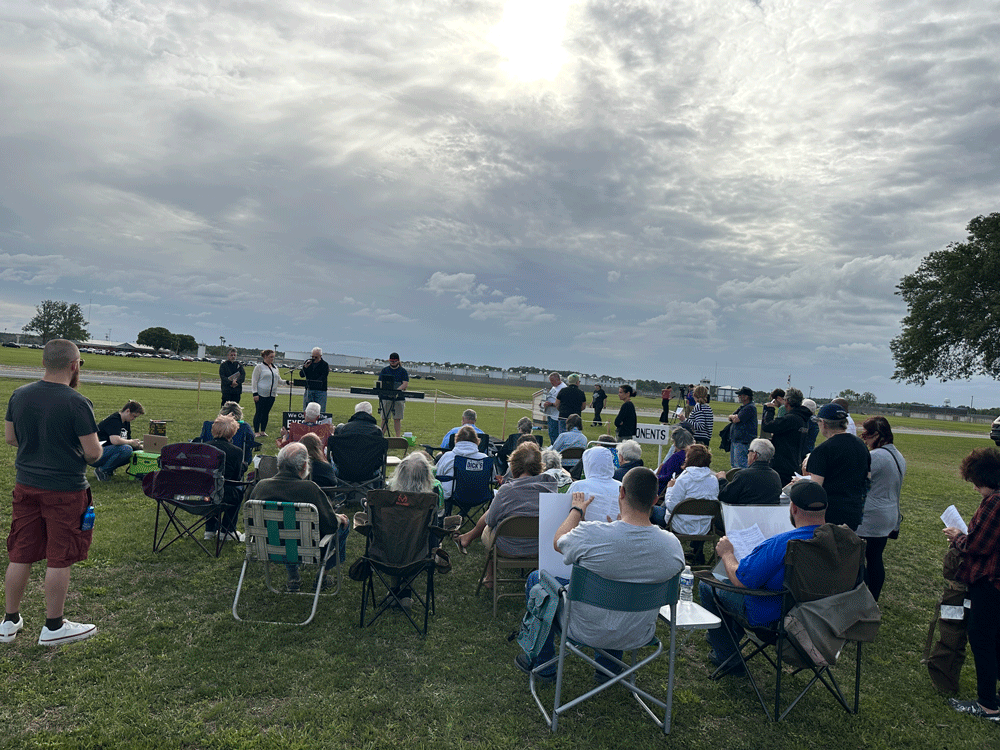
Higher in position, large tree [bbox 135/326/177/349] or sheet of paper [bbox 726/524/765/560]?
large tree [bbox 135/326/177/349]

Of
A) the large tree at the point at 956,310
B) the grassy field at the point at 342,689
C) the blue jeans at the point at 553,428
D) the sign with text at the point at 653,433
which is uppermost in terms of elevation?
the large tree at the point at 956,310

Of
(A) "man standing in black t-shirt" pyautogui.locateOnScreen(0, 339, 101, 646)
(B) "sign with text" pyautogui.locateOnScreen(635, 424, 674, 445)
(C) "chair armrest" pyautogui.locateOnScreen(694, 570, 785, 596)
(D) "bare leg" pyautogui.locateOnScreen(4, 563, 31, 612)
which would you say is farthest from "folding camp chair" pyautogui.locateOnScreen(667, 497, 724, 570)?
(D) "bare leg" pyautogui.locateOnScreen(4, 563, 31, 612)

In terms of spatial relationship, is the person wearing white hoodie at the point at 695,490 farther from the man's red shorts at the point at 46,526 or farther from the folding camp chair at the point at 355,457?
the man's red shorts at the point at 46,526

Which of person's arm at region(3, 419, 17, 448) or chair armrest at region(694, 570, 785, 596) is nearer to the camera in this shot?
chair armrest at region(694, 570, 785, 596)

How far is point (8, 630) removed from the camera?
3881mm

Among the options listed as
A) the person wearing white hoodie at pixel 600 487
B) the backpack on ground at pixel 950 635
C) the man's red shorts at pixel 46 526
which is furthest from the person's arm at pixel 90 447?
→ the backpack on ground at pixel 950 635

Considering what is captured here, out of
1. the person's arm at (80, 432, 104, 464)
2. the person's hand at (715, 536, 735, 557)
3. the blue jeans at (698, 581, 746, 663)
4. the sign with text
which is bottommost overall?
the blue jeans at (698, 581, 746, 663)

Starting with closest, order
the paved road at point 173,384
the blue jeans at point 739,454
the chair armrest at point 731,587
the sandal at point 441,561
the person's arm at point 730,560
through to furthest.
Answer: the chair armrest at point 731,587 → the person's arm at point 730,560 → the sandal at point 441,561 → the blue jeans at point 739,454 → the paved road at point 173,384

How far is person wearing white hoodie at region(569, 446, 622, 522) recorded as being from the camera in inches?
178

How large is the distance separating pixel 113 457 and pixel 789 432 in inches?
387

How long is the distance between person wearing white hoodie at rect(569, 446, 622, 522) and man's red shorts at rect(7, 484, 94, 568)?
3557 millimetres

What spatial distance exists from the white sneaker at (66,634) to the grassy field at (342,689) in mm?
70

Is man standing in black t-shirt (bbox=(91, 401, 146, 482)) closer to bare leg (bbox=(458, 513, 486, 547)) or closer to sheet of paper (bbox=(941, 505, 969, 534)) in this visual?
bare leg (bbox=(458, 513, 486, 547))

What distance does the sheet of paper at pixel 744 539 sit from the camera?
393cm
